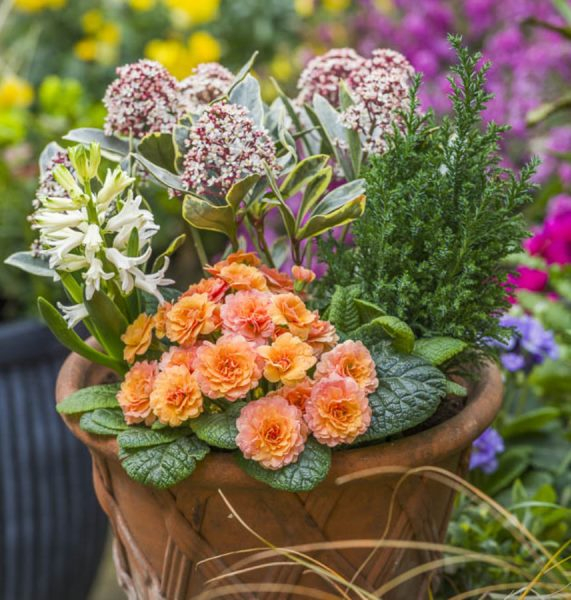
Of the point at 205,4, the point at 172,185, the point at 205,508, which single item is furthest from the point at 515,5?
the point at 205,508

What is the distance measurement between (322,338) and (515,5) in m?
1.92

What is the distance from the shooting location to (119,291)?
850 mm

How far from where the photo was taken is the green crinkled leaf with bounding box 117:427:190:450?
768 mm

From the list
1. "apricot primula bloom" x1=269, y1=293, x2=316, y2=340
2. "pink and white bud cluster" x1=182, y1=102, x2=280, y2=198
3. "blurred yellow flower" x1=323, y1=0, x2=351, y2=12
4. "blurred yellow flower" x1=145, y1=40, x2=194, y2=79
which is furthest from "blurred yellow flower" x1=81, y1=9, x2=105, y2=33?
"apricot primula bloom" x1=269, y1=293, x2=316, y2=340

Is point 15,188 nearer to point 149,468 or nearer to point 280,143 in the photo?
point 280,143

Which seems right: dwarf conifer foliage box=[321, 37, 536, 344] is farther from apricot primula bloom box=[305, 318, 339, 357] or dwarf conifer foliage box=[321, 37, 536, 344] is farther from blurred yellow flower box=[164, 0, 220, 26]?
blurred yellow flower box=[164, 0, 220, 26]

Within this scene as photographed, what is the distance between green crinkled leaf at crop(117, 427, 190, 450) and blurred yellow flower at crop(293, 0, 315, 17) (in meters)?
2.37

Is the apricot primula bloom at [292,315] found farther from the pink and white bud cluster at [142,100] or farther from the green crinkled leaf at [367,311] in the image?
the pink and white bud cluster at [142,100]

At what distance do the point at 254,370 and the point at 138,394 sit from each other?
4.7 inches

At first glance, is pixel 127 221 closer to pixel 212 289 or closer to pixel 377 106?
pixel 212 289

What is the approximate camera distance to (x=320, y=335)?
31.9 inches

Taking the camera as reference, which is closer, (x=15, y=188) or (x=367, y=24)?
(x=15, y=188)

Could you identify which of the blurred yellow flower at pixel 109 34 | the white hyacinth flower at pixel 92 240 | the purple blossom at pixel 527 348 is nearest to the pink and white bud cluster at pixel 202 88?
the white hyacinth flower at pixel 92 240

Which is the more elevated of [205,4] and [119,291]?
[205,4]
